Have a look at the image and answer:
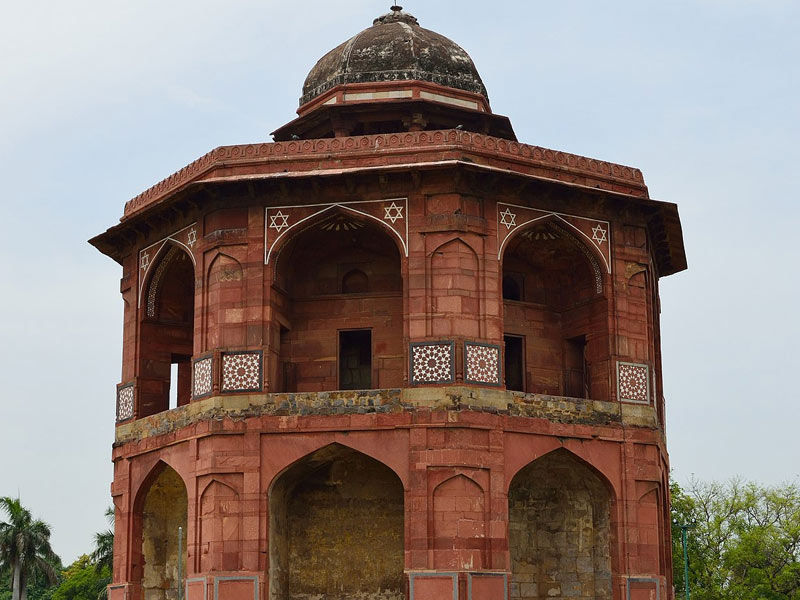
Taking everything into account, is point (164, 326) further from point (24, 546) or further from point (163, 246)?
point (24, 546)

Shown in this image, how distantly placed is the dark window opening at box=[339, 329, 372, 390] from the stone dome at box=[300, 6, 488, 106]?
223 inches

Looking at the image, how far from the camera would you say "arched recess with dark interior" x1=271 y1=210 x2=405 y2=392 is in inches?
922

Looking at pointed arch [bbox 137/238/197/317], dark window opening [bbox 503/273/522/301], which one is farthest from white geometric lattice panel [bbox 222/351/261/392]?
dark window opening [bbox 503/273/522/301]

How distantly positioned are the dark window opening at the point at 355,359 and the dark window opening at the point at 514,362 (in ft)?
7.99

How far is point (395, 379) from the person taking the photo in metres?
23.3

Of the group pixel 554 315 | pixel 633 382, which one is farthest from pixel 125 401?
pixel 633 382

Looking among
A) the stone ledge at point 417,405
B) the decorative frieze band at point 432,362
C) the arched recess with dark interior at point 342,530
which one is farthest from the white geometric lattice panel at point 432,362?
the arched recess with dark interior at point 342,530

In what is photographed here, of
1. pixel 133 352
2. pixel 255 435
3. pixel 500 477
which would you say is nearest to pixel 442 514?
pixel 500 477

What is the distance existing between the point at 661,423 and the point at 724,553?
50.2ft

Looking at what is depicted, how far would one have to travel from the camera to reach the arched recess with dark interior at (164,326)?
979 inches

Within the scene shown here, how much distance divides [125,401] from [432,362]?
6.47 metres

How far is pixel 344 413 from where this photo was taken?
2197cm

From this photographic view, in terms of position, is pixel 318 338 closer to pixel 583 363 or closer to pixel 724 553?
pixel 583 363

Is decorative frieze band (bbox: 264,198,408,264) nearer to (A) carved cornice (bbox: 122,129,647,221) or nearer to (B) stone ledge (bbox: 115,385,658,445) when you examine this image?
(A) carved cornice (bbox: 122,129,647,221)
